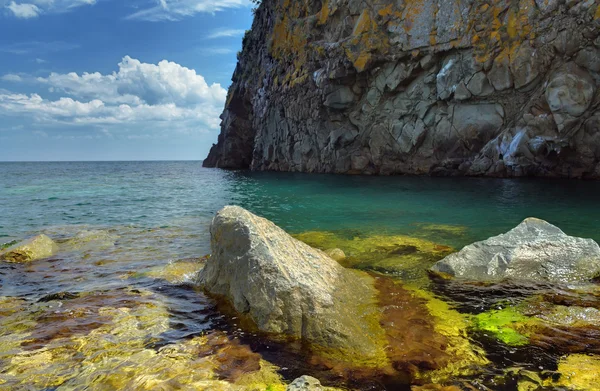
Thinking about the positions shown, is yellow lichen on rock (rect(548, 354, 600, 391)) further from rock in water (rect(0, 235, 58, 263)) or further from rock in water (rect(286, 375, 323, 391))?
rock in water (rect(0, 235, 58, 263))

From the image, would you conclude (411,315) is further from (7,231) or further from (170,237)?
(7,231)

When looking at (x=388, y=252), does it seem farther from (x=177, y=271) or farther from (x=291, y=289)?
(x=177, y=271)

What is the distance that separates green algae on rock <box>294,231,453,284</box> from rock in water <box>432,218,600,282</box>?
2.59 feet

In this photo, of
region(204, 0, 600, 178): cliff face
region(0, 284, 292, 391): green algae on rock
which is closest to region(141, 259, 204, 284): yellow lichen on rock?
region(0, 284, 292, 391): green algae on rock

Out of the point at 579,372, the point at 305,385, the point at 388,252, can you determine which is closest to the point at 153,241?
the point at 388,252

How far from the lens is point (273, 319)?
18.9ft

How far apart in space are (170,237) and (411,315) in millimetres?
10424

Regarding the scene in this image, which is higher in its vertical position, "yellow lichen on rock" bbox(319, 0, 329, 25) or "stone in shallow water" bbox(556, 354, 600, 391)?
"yellow lichen on rock" bbox(319, 0, 329, 25)

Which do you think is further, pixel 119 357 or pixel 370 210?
pixel 370 210

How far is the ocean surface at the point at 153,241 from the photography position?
525cm

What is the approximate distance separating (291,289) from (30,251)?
9.48m

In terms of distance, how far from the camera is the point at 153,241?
13.3 meters

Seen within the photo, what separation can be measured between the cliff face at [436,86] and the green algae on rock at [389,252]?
22686 mm

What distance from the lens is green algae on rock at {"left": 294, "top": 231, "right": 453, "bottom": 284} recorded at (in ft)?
29.8
